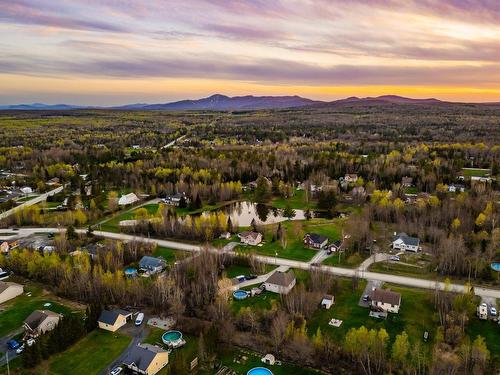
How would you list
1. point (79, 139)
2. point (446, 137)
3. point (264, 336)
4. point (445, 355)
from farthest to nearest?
point (79, 139) → point (446, 137) → point (264, 336) → point (445, 355)

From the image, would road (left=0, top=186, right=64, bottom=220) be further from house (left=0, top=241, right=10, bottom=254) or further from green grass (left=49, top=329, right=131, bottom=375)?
green grass (left=49, top=329, right=131, bottom=375)

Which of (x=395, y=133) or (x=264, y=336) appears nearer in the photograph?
(x=264, y=336)

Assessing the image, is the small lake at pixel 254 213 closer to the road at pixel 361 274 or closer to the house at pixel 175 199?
the house at pixel 175 199

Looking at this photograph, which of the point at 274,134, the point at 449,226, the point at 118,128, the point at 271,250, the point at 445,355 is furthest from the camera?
the point at 118,128

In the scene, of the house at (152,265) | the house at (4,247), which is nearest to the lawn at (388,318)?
the house at (152,265)

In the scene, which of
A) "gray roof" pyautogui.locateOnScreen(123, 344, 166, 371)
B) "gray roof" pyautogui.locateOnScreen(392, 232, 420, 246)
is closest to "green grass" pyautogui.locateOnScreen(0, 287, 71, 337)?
"gray roof" pyautogui.locateOnScreen(123, 344, 166, 371)

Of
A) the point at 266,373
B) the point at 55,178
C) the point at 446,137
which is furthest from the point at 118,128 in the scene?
the point at 266,373

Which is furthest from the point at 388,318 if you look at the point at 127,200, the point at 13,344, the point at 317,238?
the point at 127,200

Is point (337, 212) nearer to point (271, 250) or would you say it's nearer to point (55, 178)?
point (271, 250)
